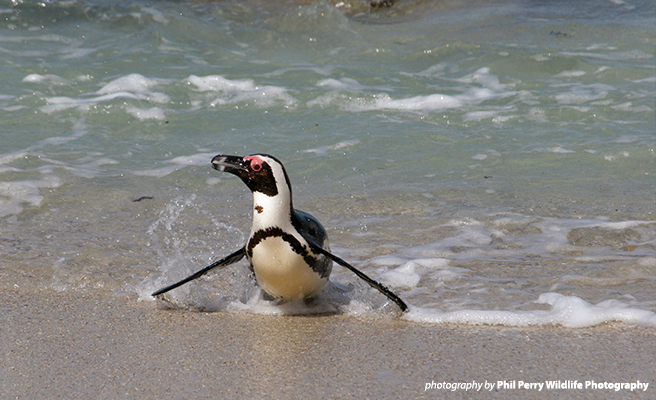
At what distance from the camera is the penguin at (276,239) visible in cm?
311

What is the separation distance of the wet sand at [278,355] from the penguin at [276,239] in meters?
0.17

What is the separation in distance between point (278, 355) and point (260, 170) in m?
0.83

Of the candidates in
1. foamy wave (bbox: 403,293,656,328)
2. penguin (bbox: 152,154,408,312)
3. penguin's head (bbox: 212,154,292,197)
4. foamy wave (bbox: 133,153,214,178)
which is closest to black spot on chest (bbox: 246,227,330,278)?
penguin (bbox: 152,154,408,312)

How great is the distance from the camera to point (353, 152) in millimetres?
6410

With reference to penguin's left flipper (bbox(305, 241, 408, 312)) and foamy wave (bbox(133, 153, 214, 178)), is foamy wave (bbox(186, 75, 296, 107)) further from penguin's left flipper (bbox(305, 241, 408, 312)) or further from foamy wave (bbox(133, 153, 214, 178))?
penguin's left flipper (bbox(305, 241, 408, 312))

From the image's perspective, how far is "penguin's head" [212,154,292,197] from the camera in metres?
3.09

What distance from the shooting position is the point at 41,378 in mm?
2506

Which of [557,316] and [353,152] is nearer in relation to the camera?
[557,316]

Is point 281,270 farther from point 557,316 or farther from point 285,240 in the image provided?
point 557,316

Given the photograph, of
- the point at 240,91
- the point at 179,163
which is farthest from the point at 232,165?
the point at 240,91

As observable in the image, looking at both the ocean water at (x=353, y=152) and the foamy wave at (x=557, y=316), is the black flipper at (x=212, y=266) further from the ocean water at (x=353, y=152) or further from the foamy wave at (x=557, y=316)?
the foamy wave at (x=557, y=316)

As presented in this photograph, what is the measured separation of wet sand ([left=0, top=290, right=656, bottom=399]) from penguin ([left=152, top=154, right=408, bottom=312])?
6.5 inches

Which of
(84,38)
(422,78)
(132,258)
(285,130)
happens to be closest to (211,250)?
(132,258)

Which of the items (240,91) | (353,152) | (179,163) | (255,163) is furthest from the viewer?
(240,91)
